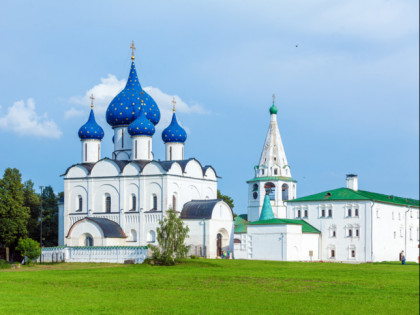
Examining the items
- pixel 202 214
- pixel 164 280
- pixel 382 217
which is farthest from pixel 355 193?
pixel 164 280

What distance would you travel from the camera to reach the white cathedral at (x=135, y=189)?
4347 centimetres

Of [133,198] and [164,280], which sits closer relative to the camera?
[164,280]

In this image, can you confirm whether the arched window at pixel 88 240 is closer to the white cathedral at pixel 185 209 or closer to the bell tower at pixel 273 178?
the white cathedral at pixel 185 209

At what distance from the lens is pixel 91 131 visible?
156 ft

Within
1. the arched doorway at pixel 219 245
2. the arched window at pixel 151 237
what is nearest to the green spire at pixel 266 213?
the arched doorway at pixel 219 245

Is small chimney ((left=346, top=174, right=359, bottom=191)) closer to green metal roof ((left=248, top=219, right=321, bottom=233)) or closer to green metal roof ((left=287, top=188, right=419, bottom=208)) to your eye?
green metal roof ((left=287, top=188, right=419, bottom=208))

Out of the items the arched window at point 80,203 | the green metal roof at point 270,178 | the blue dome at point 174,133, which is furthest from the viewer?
the green metal roof at point 270,178

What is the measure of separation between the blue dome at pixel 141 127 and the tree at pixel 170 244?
10702mm

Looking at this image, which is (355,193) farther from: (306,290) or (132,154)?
(306,290)

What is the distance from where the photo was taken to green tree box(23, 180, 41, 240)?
156 feet

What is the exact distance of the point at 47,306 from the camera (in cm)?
1644

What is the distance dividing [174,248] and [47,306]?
721 inches

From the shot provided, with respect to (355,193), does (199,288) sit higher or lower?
lower

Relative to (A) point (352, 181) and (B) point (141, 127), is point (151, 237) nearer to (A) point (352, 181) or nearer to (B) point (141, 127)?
(B) point (141, 127)
